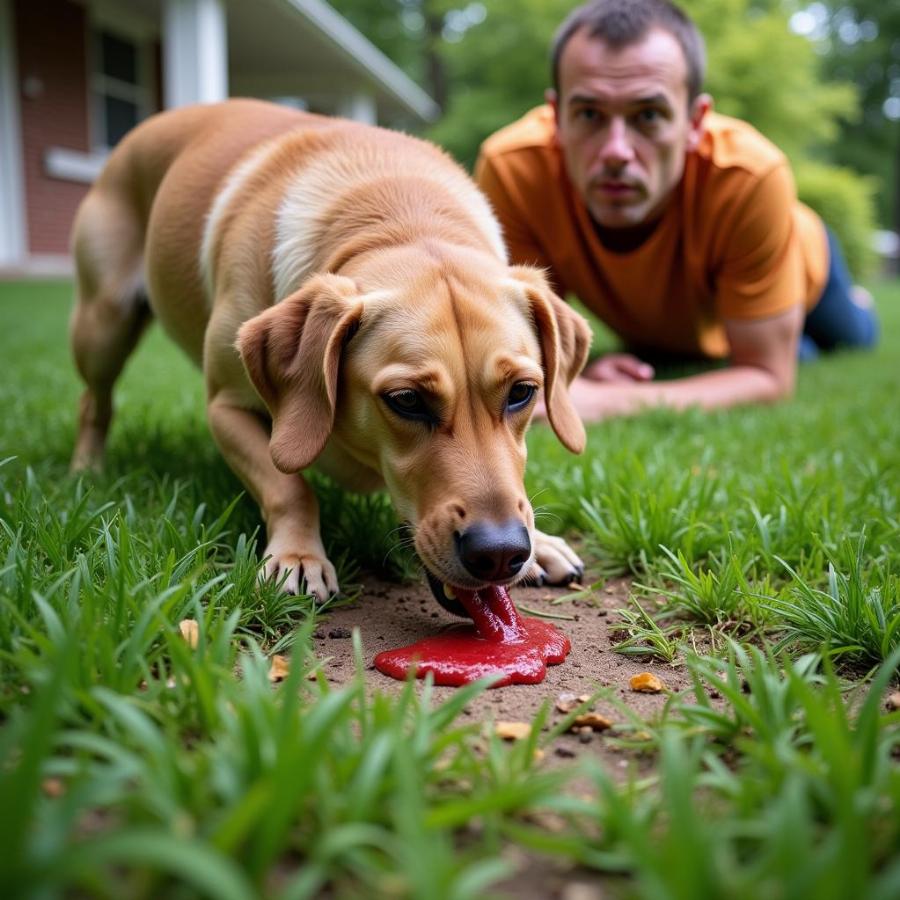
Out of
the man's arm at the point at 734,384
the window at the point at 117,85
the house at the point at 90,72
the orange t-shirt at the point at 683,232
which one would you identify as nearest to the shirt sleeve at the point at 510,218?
the orange t-shirt at the point at 683,232

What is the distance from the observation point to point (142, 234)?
4.13m

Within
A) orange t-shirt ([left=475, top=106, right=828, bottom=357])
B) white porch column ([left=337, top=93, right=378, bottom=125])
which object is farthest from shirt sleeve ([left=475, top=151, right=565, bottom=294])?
white porch column ([left=337, top=93, right=378, bottom=125])

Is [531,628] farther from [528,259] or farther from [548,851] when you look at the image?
[528,259]

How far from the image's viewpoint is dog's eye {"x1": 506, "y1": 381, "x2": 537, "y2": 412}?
248cm

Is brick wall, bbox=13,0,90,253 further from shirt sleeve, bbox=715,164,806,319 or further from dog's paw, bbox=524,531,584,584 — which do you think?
dog's paw, bbox=524,531,584,584

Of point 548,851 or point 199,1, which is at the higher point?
point 199,1

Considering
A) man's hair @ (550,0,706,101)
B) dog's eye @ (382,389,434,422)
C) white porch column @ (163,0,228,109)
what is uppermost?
white porch column @ (163,0,228,109)

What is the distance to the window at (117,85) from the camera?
15.3m

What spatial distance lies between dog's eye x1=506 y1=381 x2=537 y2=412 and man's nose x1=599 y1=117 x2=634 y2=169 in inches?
103

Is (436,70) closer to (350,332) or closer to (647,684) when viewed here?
(350,332)

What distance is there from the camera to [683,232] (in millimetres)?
5391

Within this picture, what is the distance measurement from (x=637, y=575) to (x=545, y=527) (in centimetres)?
53

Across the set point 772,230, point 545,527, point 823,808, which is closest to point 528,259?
point 772,230

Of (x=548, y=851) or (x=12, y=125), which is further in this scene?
(x=12, y=125)
